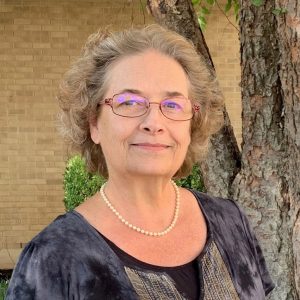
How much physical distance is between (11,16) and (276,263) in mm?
5393

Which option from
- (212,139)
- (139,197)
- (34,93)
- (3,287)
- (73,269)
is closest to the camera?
(73,269)

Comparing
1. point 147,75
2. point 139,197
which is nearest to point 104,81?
point 147,75

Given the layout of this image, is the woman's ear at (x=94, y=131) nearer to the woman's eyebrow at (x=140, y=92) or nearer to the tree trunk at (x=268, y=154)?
the woman's eyebrow at (x=140, y=92)

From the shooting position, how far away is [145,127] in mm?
2092

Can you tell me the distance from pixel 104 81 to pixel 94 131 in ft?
0.64

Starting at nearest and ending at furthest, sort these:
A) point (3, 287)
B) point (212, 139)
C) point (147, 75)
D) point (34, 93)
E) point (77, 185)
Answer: point (147, 75) < point (212, 139) < point (77, 185) < point (3, 287) < point (34, 93)

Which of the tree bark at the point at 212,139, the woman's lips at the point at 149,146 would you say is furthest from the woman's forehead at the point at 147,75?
the tree bark at the point at 212,139

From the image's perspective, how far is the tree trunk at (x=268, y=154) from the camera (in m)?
3.81

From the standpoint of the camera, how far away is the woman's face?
6.89 ft

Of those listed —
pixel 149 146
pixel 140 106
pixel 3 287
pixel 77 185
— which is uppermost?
pixel 140 106

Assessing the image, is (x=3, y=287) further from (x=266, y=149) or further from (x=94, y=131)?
(x=94, y=131)

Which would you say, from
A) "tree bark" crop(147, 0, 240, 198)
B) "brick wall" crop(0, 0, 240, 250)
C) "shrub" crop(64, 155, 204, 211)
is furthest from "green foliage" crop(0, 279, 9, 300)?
"tree bark" crop(147, 0, 240, 198)

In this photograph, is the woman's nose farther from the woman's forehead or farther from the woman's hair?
the woman's hair

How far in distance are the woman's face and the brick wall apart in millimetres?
6118
